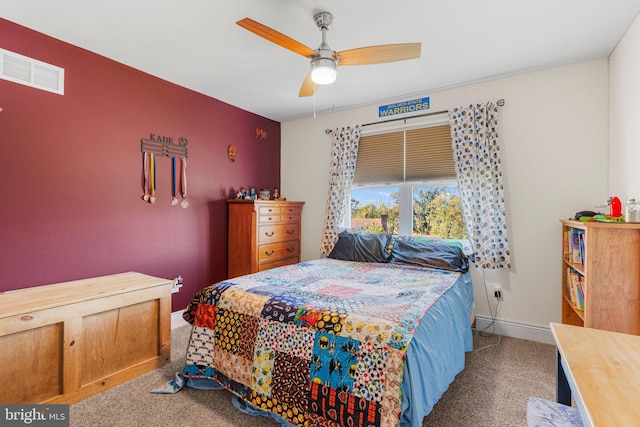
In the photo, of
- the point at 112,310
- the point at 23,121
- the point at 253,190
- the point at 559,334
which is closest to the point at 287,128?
the point at 253,190

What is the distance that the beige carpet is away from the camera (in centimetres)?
179

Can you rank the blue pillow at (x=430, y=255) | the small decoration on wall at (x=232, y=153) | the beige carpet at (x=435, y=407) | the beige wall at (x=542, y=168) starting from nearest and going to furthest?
the beige carpet at (x=435, y=407) < the beige wall at (x=542, y=168) < the blue pillow at (x=430, y=255) < the small decoration on wall at (x=232, y=153)

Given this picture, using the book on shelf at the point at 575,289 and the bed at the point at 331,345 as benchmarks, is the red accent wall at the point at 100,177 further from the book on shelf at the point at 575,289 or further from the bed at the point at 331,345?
the book on shelf at the point at 575,289

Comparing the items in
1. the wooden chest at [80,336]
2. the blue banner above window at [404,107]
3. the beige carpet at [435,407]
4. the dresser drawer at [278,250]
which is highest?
the blue banner above window at [404,107]

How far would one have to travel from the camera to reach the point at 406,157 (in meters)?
3.66

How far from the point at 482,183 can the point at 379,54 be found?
1.76 m

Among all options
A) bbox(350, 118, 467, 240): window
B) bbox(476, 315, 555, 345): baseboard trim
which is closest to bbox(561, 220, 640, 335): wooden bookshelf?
bbox(476, 315, 555, 345): baseboard trim

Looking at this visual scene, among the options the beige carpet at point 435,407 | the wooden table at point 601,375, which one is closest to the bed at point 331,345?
the beige carpet at point 435,407

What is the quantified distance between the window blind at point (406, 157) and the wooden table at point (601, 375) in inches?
96.3

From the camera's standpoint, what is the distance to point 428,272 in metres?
2.75

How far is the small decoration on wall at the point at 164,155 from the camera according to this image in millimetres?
3002

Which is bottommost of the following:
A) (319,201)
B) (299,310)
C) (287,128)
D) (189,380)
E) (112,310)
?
(189,380)

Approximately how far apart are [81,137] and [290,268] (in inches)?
81.3

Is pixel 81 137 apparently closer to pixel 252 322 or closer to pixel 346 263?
pixel 252 322
